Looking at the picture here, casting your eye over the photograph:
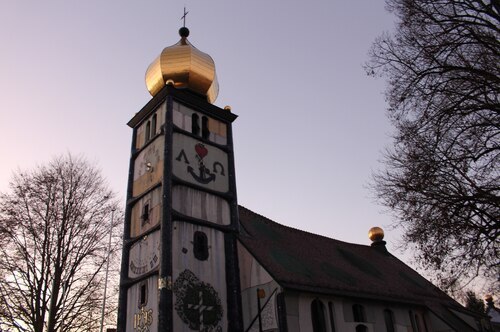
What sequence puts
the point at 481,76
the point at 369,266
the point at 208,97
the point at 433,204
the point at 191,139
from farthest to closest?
the point at 369,266 < the point at 208,97 < the point at 191,139 < the point at 433,204 < the point at 481,76

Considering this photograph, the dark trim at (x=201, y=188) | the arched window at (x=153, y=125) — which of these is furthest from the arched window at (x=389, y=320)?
the arched window at (x=153, y=125)

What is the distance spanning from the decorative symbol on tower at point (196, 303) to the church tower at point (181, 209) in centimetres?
3

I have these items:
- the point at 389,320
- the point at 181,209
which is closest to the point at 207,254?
the point at 181,209

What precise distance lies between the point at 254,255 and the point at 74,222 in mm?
7730

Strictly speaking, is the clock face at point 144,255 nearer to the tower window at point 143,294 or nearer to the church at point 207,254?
the church at point 207,254

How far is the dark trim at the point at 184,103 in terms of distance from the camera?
19953 millimetres

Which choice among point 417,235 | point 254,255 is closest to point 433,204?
point 417,235

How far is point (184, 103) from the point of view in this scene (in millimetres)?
20266

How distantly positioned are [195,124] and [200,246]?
5650mm

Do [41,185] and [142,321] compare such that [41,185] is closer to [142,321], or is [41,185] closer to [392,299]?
[142,321]

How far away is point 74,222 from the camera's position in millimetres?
19562

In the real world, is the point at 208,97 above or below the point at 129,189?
above

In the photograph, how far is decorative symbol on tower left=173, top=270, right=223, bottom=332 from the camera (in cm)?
1557

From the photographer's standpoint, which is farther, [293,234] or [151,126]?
[293,234]
